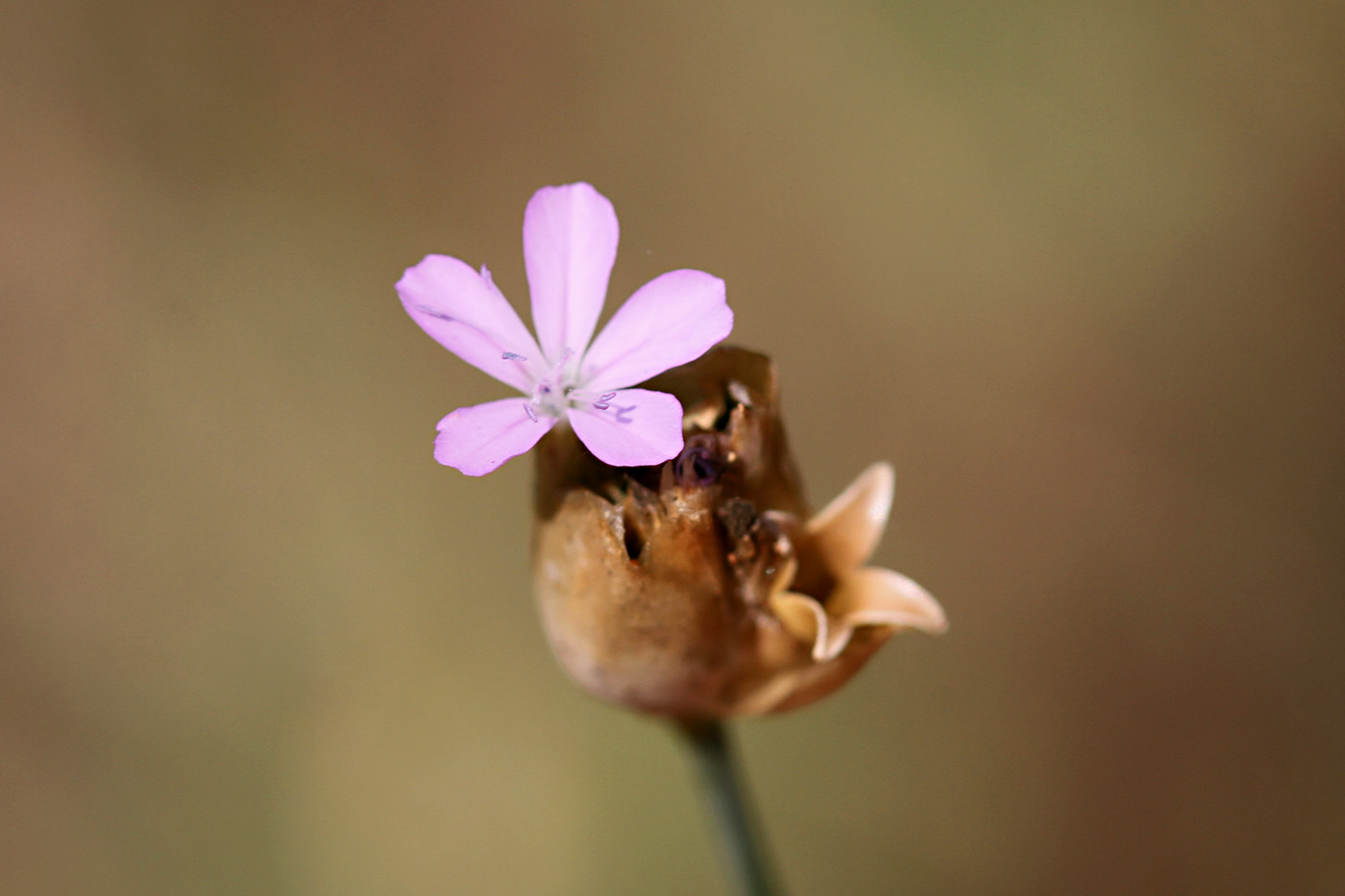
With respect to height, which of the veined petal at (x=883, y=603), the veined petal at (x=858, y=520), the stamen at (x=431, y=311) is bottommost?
the veined petal at (x=883, y=603)

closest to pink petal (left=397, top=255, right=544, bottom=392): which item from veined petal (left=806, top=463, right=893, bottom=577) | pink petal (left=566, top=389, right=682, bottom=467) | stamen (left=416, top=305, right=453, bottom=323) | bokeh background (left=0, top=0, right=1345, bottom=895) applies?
stamen (left=416, top=305, right=453, bottom=323)

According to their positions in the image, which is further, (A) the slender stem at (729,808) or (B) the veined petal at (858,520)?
(A) the slender stem at (729,808)

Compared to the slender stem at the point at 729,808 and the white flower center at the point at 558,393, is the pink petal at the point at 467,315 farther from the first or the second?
the slender stem at the point at 729,808

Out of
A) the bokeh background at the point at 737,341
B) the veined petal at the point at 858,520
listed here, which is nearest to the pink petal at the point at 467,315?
the veined petal at the point at 858,520

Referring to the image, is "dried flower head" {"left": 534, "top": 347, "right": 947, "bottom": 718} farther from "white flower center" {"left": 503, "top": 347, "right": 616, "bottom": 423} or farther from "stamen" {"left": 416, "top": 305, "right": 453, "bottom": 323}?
"stamen" {"left": 416, "top": 305, "right": 453, "bottom": 323}

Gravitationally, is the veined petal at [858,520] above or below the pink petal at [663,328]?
below

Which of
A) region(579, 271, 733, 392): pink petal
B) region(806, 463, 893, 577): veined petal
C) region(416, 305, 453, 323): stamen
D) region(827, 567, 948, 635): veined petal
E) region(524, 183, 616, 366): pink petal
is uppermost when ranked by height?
region(524, 183, 616, 366): pink petal

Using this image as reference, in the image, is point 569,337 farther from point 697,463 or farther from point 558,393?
point 697,463
